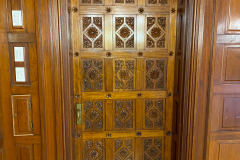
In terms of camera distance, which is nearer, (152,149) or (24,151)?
(24,151)

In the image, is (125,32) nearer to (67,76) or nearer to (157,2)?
(157,2)

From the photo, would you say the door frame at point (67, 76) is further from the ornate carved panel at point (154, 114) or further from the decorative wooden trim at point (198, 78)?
the ornate carved panel at point (154, 114)

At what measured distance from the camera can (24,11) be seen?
141cm

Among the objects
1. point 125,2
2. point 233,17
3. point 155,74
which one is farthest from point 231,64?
point 125,2

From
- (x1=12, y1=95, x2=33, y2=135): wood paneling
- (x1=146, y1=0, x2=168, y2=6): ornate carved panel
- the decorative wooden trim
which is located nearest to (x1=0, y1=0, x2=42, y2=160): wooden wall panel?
(x1=12, y1=95, x2=33, y2=135): wood paneling

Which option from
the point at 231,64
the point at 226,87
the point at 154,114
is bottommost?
the point at 154,114

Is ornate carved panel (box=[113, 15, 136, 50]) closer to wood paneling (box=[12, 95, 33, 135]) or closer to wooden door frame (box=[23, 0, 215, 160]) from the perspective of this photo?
wooden door frame (box=[23, 0, 215, 160])

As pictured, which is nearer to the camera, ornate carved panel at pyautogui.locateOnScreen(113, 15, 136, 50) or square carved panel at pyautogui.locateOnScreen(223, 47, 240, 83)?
square carved panel at pyautogui.locateOnScreen(223, 47, 240, 83)

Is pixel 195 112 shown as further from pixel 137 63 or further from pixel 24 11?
pixel 24 11

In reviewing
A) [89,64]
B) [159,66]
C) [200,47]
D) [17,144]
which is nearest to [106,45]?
[89,64]

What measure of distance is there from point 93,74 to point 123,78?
242 mm

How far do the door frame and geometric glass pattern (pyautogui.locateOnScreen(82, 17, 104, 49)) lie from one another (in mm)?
146

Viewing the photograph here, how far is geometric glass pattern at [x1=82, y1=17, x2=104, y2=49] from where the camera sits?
1.59 metres

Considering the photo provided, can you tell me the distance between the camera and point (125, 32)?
162cm
